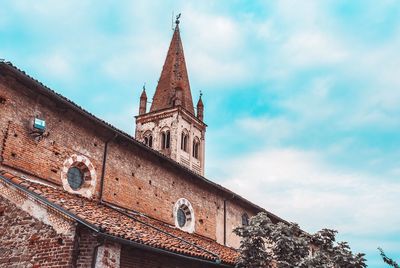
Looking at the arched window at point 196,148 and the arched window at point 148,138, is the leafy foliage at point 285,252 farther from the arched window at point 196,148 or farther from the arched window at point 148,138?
the arched window at point 196,148

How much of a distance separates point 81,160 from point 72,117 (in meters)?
1.36

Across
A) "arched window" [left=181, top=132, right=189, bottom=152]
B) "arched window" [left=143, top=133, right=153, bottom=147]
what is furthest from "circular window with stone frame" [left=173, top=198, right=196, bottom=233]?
"arched window" [left=143, top=133, right=153, bottom=147]

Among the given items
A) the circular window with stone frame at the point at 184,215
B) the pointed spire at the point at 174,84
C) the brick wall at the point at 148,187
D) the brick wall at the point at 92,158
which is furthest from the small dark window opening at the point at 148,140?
the circular window with stone frame at the point at 184,215

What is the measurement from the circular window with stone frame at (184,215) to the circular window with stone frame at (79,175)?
473 cm

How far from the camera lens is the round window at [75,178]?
43.5ft

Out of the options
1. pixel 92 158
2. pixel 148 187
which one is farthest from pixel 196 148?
pixel 92 158

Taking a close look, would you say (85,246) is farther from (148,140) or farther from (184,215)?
(148,140)

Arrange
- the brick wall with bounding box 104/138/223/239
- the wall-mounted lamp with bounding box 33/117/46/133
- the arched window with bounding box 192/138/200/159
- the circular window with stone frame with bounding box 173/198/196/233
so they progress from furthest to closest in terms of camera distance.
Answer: the arched window with bounding box 192/138/200/159 → the circular window with stone frame with bounding box 173/198/196/233 → the brick wall with bounding box 104/138/223/239 → the wall-mounted lamp with bounding box 33/117/46/133

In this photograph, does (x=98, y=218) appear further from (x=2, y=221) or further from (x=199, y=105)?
(x=199, y=105)

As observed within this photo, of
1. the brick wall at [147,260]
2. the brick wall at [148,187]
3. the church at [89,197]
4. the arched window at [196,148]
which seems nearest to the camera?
the church at [89,197]

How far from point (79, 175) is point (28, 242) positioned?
14.9ft

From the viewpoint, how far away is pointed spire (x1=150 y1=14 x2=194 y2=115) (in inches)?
1724

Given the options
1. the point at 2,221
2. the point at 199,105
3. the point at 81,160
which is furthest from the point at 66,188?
the point at 199,105

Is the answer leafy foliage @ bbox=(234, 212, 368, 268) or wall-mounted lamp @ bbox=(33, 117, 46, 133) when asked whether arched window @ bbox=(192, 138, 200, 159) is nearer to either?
leafy foliage @ bbox=(234, 212, 368, 268)
